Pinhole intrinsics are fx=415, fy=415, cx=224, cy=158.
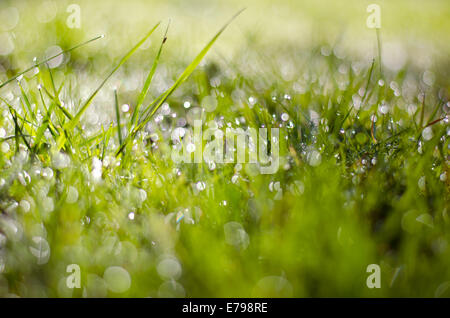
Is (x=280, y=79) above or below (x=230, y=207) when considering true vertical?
above

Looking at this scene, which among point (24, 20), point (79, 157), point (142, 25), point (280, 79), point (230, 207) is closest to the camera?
point (230, 207)

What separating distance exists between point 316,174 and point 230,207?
7.6 inches

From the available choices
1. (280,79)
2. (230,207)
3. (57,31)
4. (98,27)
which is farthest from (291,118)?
(98,27)

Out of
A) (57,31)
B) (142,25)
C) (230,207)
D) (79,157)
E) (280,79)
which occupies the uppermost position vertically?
(142,25)

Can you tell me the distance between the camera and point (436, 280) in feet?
1.96

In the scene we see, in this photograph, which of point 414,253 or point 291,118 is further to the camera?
point 291,118

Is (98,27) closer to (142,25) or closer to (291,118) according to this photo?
(142,25)

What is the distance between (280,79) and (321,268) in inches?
38.0

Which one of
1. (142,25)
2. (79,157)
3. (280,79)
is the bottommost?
(79,157)

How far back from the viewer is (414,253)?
2.06 feet

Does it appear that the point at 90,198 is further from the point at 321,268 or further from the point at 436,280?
the point at 436,280
